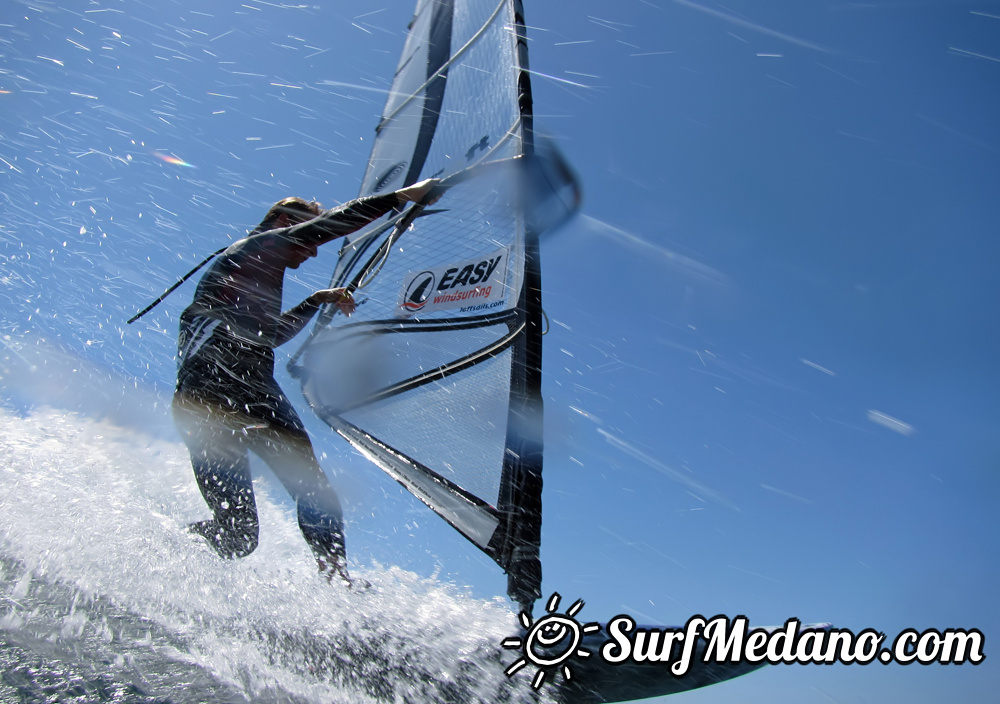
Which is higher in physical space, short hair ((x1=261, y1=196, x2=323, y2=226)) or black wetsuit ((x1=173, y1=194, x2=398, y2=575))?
short hair ((x1=261, y1=196, x2=323, y2=226))

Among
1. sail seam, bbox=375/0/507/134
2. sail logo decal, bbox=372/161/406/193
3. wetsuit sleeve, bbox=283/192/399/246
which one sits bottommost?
wetsuit sleeve, bbox=283/192/399/246

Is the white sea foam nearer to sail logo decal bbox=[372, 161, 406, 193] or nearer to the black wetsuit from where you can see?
the black wetsuit

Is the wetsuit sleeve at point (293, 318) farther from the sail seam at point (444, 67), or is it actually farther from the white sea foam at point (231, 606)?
the sail seam at point (444, 67)

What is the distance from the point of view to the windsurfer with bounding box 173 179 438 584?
218 cm

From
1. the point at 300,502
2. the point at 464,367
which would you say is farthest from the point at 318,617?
the point at 464,367

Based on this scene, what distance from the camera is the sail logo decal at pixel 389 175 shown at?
382 cm

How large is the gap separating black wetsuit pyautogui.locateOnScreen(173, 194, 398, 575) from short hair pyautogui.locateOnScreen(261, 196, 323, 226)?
0.07 meters

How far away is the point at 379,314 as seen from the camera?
10.0 ft

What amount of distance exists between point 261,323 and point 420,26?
3.06 metres

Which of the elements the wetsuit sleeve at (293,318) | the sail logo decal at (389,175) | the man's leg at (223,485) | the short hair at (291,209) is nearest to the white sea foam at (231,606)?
the man's leg at (223,485)

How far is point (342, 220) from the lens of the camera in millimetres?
2154

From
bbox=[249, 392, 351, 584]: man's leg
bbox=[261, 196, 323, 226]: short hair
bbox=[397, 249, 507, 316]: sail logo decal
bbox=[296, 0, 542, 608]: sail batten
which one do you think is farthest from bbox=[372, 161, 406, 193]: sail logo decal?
bbox=[249, 392, 351, 584]: man's leg

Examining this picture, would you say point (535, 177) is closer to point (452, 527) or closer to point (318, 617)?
point (452, 527)

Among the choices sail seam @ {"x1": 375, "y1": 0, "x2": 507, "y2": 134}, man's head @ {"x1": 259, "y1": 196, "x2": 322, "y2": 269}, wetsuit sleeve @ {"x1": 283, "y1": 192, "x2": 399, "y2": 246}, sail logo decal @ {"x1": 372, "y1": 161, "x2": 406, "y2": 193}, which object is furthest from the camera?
sail logo decal @ {"x1": 372, "y1": 161, "x2": 406, "y2": 193}
